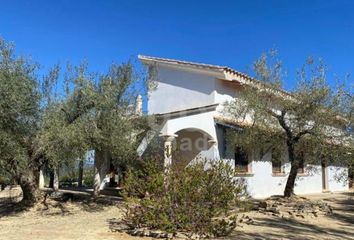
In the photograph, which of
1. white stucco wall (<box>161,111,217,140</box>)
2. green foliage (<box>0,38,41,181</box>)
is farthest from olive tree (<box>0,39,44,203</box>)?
white stucco wall (<box>161,111,217,140</box>)

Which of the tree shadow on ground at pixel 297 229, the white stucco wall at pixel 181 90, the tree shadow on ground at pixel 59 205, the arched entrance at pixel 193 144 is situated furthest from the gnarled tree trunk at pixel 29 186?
the tree shadow on ground at pixel 297 229

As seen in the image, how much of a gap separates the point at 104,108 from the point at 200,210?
5.49 metres

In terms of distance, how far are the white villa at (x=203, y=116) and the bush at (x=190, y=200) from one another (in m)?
6.46

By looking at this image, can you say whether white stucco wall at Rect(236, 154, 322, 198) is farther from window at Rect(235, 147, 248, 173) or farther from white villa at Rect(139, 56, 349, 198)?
window at Rect(235, 147, 248, 173)

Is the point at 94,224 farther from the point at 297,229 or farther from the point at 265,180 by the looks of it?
the point at 265,180

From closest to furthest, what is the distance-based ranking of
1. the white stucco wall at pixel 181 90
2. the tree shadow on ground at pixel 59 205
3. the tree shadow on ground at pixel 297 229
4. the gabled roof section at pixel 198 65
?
the tree shadow on ground at pixel 297 229 → the tree shadow on ground at pixel 59 205 → the gabled roof section at pixel 198 65 → the white stucco wall at pixel 181 90

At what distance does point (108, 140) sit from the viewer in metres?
14.3

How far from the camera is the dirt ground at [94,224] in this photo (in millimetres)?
10828

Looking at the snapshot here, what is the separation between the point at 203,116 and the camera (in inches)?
757

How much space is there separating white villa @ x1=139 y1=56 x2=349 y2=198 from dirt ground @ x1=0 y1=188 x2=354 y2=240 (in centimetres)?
403

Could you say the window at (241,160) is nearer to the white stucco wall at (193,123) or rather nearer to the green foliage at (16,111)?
the white stucco wall at (193,123)

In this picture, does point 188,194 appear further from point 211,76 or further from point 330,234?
point 211,76

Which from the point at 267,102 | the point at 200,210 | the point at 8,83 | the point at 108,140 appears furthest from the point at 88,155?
the point at 267,102

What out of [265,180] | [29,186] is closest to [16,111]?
[29,186]
